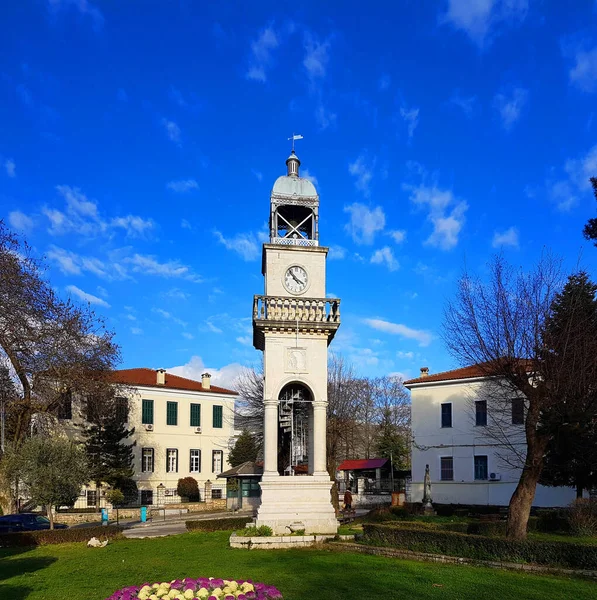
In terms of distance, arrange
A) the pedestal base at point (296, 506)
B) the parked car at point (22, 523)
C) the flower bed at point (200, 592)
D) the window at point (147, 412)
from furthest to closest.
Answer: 1. the window at point (147, 412)
2. the parked car at point (22, 523)
3. the pedestal base at point (296, 506)
4. the flower bed at point (200, 592)

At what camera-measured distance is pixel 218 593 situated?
7477 millimetres

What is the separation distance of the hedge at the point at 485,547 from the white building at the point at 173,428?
26828 millimetres

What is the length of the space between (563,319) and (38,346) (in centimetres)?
2149

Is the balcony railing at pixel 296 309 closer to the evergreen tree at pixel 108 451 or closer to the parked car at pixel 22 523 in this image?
the parked car at pixel 22 523

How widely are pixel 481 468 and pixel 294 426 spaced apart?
17.7 m

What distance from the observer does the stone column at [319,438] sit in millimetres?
20484

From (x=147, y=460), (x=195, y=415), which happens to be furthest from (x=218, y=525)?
(x=195, y=415)

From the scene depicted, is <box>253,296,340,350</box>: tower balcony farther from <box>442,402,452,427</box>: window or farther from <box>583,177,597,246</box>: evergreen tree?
<box>442,402,452,427</box>: window

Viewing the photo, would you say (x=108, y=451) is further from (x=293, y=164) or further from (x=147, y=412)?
(x=293, y=164)

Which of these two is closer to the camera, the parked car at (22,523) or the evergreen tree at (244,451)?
the parked car at (22,523)

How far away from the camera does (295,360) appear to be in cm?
2098

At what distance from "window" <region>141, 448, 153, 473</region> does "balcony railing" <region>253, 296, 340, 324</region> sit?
27.1 m

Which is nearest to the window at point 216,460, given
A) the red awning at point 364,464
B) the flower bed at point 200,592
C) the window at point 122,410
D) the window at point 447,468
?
the window at point 122,410

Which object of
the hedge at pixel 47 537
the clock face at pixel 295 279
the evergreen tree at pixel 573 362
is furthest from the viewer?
the clock face at pixel 295 279
